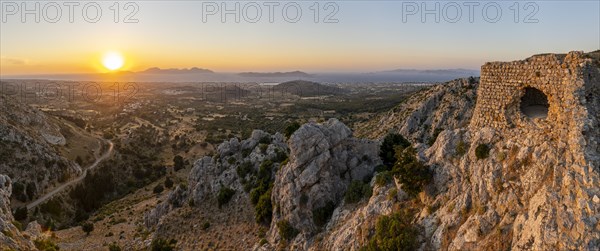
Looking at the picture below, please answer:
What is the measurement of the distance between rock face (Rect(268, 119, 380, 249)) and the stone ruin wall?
36.0 ft

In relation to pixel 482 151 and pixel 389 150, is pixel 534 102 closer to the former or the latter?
pixel 482 151

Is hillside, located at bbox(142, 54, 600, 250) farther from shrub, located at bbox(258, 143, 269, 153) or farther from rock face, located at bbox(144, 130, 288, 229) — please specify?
shrub, located at bbox(258, 143, 269, 153)

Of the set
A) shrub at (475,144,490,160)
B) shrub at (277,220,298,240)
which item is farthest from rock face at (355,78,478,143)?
shrub at (475,144,490,160)

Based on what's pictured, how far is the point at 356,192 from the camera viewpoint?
24125 millimetres

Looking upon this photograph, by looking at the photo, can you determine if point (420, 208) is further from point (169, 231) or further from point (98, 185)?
point (98, 185)

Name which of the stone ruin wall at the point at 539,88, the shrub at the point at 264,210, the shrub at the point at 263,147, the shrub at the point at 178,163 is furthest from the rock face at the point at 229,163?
the shrub at the point at 178,163

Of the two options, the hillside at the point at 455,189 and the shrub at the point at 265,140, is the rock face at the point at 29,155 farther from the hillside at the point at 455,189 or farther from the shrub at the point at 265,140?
the hillside at the point at 455,189

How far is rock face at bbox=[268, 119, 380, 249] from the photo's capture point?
83.9 feet

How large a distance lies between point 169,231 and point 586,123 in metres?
31.6

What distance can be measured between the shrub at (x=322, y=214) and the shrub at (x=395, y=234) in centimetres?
625

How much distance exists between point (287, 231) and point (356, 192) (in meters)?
5.32

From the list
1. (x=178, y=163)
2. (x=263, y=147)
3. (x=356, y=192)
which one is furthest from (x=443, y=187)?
(x=178, y=163)

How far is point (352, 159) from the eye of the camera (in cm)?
2817

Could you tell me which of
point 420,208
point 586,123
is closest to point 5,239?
point 420,208
